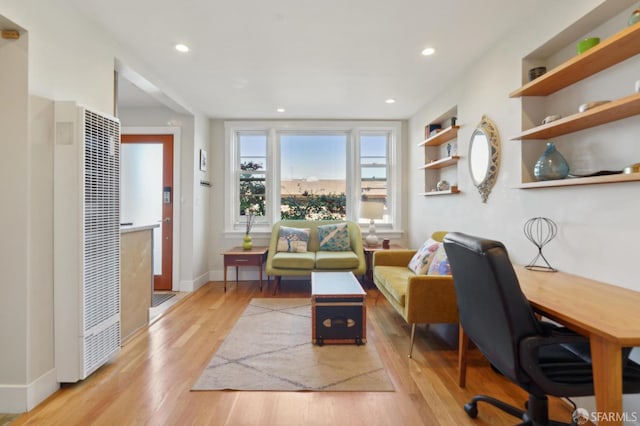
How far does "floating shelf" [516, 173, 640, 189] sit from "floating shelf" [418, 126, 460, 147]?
1.32 meters

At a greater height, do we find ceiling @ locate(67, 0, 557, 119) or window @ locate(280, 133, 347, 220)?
ceiling @ locate(67, 0, 557, 119)

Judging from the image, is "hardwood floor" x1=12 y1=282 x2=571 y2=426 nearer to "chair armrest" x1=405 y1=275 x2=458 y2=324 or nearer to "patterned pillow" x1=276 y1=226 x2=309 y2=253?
"chair armrest" x1=405 y1=275 x2=458 y2=324

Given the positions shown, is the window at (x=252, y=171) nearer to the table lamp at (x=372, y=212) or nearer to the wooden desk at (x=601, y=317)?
the table lamp at (x=372, y=212)

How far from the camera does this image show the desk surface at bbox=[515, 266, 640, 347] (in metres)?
1.02

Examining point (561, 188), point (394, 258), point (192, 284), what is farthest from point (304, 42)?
point (192, 284)

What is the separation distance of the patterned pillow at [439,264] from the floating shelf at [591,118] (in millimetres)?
1100

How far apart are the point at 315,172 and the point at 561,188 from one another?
136 inches

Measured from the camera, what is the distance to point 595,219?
1657 mm

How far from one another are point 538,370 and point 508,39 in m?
2.34

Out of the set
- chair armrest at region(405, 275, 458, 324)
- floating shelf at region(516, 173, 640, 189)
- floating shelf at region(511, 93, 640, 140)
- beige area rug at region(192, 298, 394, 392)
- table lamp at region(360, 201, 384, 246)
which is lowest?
beige area rug at region(192, 298, 394, 392)

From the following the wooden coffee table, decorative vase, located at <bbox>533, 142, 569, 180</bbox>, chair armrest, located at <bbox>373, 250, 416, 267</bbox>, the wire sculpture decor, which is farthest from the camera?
chair armrest, located at <bbox>373, 250, 416, 267</bbox>

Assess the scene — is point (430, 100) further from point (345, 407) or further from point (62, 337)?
point (62, 337)

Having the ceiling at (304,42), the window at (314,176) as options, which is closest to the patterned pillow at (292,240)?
the window at (314,176)

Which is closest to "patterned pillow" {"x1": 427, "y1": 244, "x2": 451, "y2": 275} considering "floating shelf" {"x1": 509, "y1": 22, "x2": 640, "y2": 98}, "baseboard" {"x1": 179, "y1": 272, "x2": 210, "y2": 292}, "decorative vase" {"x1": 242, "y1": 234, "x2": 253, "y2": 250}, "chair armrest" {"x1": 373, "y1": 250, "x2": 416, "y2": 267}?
"chair armrest" {"x1": 373, "y1": 250, "x2": 416, "y2": 267}
